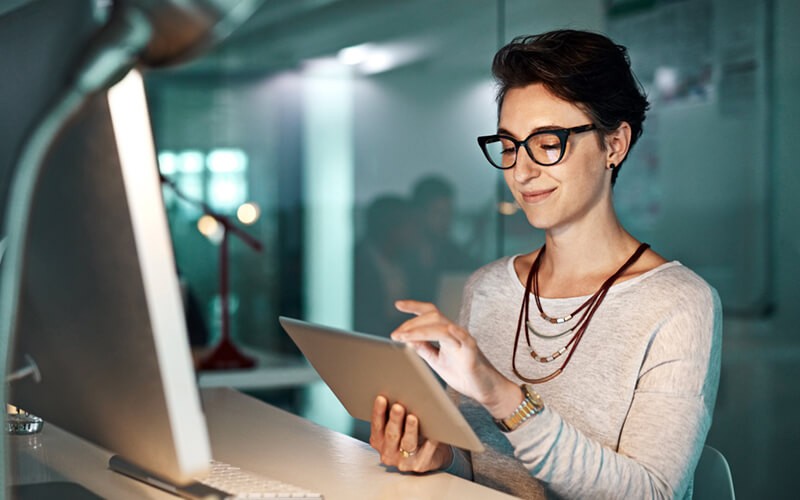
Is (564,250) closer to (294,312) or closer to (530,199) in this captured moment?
(530,199)

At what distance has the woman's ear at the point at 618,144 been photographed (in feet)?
5.12

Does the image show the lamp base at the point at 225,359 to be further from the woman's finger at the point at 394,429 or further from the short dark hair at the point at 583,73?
the woman's finger at the point at 394,429

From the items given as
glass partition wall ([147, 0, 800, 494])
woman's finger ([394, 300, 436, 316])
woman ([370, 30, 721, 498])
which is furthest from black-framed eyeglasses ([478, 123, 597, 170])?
glass partition wall ([147, 0, 800, 494])

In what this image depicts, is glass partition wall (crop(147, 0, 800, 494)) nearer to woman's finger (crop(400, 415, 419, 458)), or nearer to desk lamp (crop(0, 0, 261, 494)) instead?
woman's finger (crop(400, 415, 419, 458))

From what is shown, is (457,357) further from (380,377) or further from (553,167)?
(553,167)

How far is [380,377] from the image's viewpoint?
3.73 feet

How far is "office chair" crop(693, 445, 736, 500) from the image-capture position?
141 centimetres

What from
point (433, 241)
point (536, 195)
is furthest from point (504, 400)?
point (433, 241)

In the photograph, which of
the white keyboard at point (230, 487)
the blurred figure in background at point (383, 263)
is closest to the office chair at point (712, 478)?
the white keyboard at point (230, 487)

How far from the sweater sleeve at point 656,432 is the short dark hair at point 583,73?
34cm

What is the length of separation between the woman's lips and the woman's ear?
13 cm

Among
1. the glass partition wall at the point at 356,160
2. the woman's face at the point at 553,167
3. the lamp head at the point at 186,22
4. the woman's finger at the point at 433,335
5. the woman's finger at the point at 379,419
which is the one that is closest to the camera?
the lamp head at the point at 186,22

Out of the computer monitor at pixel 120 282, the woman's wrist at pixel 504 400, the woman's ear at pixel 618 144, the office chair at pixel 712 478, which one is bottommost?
the office chair at pixel 712 478

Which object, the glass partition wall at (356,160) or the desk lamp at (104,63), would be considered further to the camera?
the glass partition wall at (356,160)
